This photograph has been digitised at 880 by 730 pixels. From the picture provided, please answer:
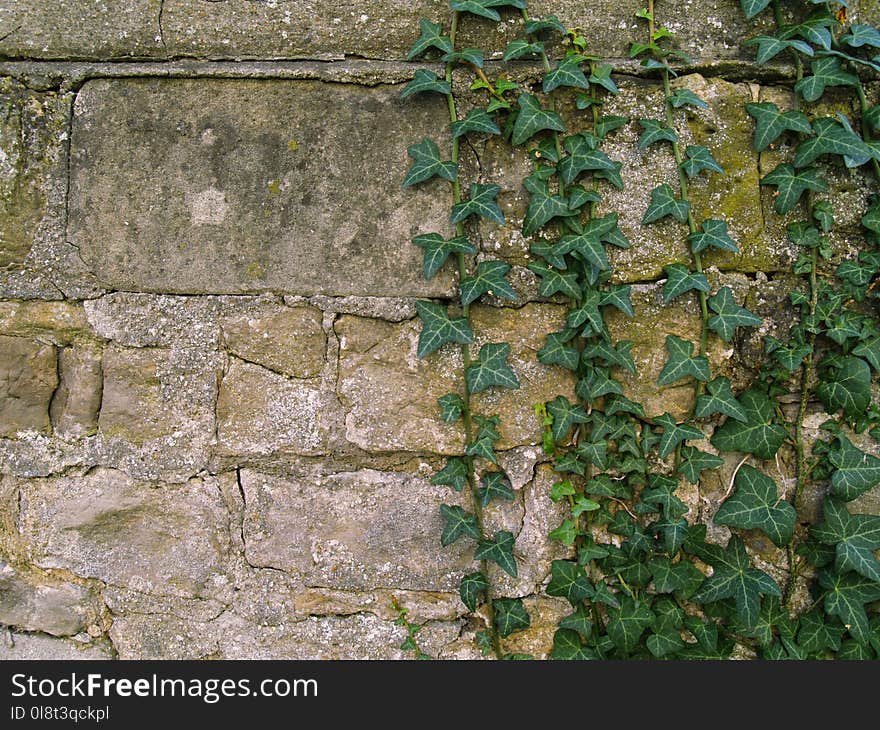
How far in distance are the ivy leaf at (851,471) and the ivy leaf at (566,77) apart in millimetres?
1060

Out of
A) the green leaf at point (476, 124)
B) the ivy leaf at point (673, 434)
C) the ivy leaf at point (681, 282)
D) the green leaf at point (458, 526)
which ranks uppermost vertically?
the green leaf at point (476, 124)

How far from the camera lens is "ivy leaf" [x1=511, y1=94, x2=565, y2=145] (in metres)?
1.64

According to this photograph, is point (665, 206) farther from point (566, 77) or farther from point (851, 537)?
point (851, 537)

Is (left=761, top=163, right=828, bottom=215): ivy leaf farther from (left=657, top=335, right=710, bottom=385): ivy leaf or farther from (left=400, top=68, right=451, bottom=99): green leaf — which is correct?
(left=400, top=68, right=451, bottom=99): green leaf

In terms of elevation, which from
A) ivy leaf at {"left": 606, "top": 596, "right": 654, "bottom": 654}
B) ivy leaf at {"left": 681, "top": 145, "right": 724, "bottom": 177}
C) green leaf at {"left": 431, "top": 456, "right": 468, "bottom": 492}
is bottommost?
ivy leaf at {"left": 606, "top": 596, "right": 654, "bottom": 654}

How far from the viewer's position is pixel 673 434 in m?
1.66

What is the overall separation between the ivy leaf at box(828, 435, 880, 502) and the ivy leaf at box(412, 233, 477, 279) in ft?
3.30

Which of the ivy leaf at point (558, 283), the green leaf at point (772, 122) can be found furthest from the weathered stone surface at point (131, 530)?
the green leaf at point (772, 122)

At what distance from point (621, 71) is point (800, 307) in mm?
725

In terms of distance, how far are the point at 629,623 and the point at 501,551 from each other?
354mm

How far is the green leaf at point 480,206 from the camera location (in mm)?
1641

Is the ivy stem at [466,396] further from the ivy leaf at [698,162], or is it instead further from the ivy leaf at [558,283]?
the ivy leaf at [698,162]

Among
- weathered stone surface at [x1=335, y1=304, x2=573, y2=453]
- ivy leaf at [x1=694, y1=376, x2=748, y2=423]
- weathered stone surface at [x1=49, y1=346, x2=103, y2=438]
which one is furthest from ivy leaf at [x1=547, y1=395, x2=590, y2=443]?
weathered stone surface at [x1=49, y1=346, x2=103, y2=438]

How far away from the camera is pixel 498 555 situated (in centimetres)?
168
